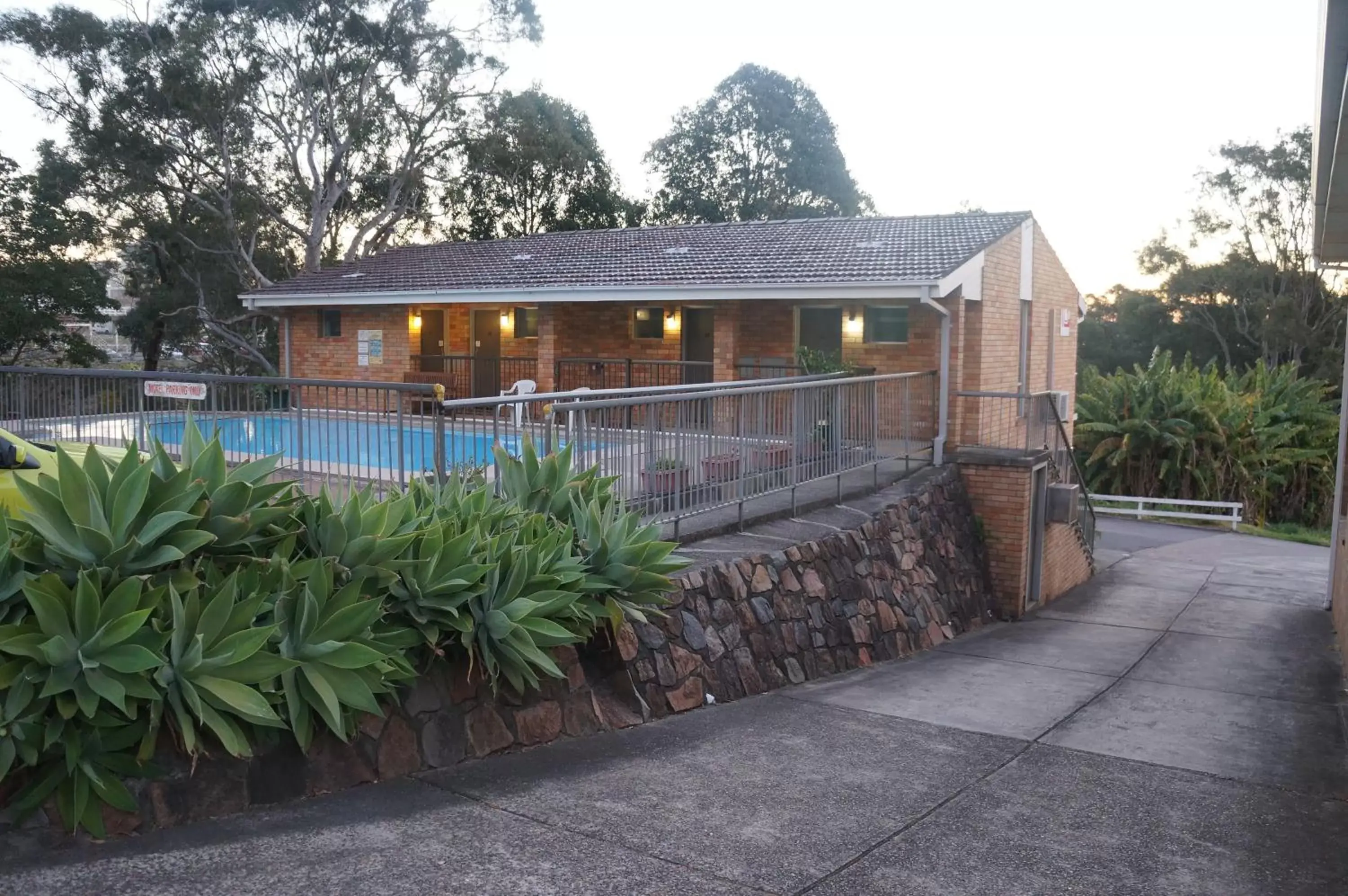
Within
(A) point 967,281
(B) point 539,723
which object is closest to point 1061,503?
(A) point 967,281

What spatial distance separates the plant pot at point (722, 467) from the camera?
359 inches

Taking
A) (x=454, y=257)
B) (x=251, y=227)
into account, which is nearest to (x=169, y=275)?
(x=251, y=227)

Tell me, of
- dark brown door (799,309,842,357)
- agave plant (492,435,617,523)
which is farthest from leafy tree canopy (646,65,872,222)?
agave plant (492,435,617,523)

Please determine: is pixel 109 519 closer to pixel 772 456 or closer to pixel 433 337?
pixel 772 456

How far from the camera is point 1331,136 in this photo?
26.7 feet

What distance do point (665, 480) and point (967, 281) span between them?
8.61m

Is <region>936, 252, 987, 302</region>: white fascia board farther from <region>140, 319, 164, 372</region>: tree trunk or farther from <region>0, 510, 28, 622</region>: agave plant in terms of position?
<region>140, 319, 164, 372</region>: tree trunk

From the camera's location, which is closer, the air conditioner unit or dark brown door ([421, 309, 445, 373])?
the air conditioner unit

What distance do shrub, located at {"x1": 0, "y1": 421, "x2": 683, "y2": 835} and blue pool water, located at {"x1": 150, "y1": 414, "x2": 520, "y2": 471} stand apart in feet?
5.07

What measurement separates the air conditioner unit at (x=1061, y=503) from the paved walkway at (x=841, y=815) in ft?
21.1

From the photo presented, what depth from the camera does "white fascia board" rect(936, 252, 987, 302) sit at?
15016 mm

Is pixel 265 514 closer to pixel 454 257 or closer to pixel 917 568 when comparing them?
pixel 917 568

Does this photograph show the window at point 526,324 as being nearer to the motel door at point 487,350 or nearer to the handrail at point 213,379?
the motel door at point 487,350

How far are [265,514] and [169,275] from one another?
37.2 metres
